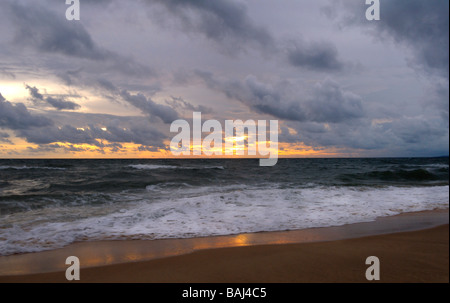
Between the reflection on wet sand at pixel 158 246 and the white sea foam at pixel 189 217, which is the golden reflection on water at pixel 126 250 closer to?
the reflection on wet sand at pixel 158 246

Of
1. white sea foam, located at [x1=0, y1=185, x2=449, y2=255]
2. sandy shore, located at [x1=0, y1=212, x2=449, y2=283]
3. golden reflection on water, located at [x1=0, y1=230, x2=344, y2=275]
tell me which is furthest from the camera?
white sea foam, located at [x1=0, y1=185, x2=449, y2=255]

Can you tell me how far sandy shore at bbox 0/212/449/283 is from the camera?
11.5 ft

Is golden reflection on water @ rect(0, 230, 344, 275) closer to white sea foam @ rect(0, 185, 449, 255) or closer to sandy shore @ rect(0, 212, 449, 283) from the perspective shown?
sandy shore @ rect(0, 212, 449, 283)

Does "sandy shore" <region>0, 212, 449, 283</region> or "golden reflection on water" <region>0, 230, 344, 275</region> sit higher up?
"sandy shore" <region>0, 212, 449, 283</region>

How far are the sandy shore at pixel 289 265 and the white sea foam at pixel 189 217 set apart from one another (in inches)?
38.8

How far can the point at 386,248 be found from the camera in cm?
454

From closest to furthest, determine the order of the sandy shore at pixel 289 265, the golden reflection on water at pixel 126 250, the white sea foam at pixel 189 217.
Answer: the sandy shore at pixel 289 265, the golden reflection on water at pixel 126 250, the white sea foam at pixel 189 217

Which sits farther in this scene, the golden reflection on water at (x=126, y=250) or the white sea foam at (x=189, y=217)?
the white sea foam at (x=189, y=217)

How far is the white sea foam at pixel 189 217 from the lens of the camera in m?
5.64

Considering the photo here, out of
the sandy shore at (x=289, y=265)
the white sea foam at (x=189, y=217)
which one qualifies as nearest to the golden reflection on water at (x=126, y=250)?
the sandy shore at (x=289, y=265)

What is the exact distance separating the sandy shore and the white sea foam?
0.98 m

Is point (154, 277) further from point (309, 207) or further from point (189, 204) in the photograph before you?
point (309, 207)

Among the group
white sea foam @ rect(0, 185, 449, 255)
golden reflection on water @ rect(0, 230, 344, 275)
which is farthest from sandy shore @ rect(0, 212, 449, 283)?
white sea foam @ rect(0, 185, 449, 255)
